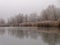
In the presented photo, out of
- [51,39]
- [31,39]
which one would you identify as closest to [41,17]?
[31,39]

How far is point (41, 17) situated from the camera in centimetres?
1066

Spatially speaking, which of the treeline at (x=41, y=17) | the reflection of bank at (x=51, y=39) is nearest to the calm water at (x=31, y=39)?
the reflection of bank at (x=51, y=39)

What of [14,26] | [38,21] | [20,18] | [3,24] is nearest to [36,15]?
[38,21]

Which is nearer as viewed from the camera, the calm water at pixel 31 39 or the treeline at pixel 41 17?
the calm water at pixel 31 39

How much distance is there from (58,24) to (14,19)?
376 cm

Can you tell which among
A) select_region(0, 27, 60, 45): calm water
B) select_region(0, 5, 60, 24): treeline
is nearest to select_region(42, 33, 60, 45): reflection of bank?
select_region(0, 27, 60, 45): calm water

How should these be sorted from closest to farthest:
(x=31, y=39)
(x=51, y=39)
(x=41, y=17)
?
1. (x=51, y=39)
2. (x=31, y=39)
3. (x=41, y=17)

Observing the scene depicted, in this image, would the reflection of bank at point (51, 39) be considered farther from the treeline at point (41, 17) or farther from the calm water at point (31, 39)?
the treeline at point (41, 17)

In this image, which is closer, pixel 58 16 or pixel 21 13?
pixel 58 16

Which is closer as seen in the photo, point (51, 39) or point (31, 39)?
point (51, 39)

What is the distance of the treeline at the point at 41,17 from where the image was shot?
1055cm

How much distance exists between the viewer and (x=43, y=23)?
1062 centimetres

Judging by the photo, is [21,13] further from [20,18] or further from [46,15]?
[46,15]

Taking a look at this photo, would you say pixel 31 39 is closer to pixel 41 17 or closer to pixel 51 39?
pixel 51 39
